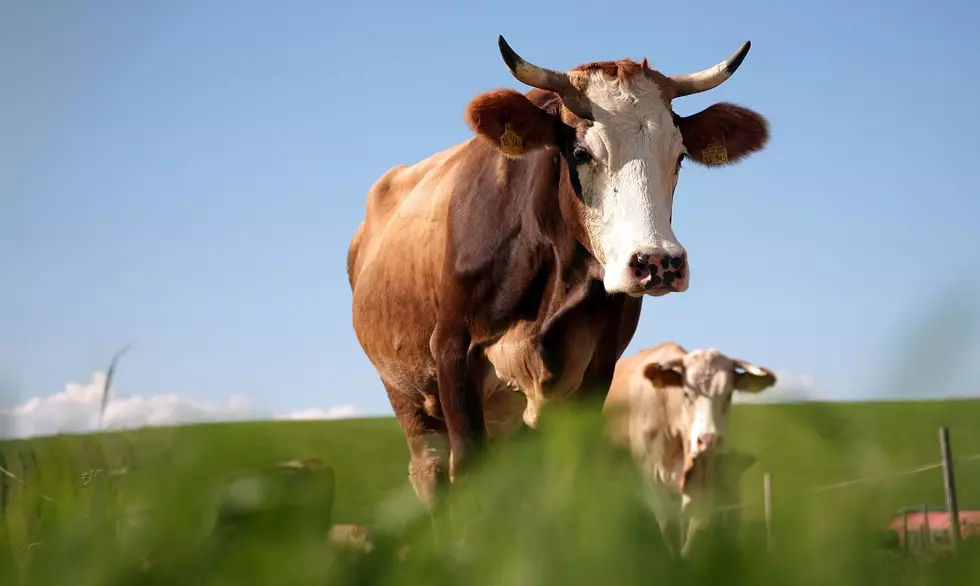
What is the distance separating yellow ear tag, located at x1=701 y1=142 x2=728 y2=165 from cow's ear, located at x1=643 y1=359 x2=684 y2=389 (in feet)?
20.8

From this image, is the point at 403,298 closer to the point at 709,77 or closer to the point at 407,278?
the point at 407,278

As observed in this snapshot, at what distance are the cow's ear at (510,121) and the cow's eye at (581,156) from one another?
0.24 metres

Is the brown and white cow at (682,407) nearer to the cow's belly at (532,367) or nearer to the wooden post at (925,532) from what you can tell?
the cow's belly at (532,367)

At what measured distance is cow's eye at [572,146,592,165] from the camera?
551 centimetres

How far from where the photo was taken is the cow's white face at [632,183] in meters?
4.86

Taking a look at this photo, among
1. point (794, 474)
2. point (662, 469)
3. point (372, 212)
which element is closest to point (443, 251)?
point (372, 212)

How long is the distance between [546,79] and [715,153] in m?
1.30

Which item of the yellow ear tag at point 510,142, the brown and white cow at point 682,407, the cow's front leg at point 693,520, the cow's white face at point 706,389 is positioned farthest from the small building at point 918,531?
the cow's white face at point 706,389

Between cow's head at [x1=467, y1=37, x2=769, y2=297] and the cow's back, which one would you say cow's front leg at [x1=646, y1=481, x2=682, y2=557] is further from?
the cow's back

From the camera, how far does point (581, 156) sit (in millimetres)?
5543

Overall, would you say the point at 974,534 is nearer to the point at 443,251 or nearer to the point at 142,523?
the point at 142,523

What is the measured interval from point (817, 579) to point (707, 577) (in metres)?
0.08

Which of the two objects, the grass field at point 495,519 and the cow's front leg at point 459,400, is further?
the cow's front leg at point 459,400

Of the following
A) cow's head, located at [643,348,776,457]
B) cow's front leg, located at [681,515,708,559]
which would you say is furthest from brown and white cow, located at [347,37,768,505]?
cow's head, located at [643,348,776,457]
